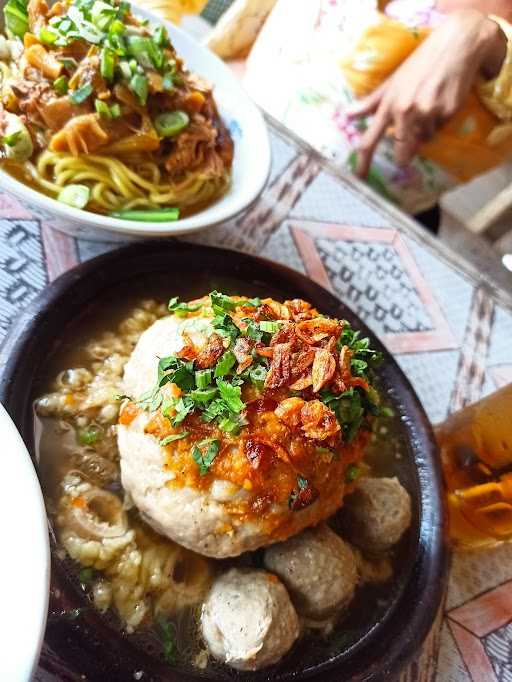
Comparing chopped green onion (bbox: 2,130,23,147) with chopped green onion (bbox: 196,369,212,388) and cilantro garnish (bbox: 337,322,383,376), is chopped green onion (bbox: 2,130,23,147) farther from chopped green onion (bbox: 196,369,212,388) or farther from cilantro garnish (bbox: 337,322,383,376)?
cilantro garnish (bbox: 337,322,383,376)

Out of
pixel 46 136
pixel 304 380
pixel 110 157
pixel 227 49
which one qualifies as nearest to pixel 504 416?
pixel 304 380

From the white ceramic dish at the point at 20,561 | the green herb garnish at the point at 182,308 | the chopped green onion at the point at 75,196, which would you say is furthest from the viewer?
the chopped green onion at the point at 75,196

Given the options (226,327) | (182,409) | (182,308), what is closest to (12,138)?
(182,308)

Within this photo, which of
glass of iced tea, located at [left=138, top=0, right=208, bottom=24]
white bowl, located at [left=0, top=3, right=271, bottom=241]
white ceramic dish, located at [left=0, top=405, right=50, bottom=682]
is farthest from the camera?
glass of iced tea, located at [left=138, top=0, right=208, bottom=24]

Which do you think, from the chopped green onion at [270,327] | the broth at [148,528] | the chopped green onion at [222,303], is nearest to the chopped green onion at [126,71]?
the broth at [148,528]

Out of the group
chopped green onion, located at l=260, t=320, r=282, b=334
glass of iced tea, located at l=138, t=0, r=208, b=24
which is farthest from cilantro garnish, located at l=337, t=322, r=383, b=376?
glass of iced tea, located at l=138, t=0, r=208, b=24

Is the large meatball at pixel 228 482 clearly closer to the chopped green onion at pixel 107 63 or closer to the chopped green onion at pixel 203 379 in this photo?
the chopped green onion at pixel 203 379

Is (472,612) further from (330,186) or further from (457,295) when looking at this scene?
(330,186)
